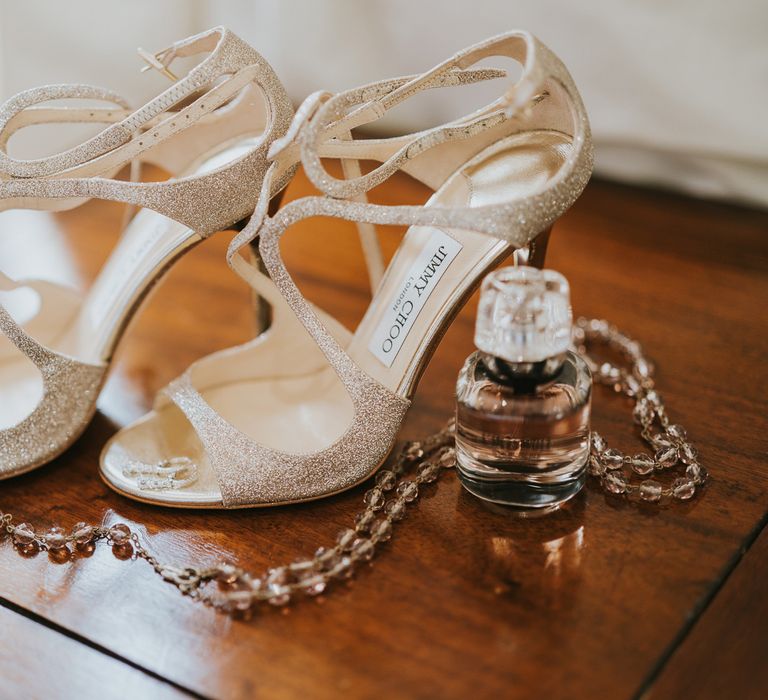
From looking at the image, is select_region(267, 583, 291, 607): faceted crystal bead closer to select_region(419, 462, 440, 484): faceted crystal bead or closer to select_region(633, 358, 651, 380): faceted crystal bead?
select_region(419, 462, 440, 484): faceted crystal bead

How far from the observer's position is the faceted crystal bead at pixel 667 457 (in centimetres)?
73

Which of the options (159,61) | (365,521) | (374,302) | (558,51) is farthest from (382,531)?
(558,51)

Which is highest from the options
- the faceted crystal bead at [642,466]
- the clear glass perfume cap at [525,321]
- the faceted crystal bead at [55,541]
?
the clear glass perfume cap at [525,321]

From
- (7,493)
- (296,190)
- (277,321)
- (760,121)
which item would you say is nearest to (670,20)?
(760,121)

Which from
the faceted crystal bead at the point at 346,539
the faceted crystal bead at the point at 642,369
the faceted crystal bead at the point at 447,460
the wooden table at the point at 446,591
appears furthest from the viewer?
the faceted crystal bead at the point at 642,369

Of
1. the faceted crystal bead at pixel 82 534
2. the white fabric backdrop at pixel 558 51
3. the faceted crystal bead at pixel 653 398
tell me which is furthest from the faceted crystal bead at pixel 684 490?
the white fabric backdrop at pixel 558 51

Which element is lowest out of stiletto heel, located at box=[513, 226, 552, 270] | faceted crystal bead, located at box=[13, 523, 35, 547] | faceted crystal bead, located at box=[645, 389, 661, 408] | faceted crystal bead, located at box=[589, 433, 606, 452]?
faceted crystal bead, located at box=[13, 523, 35, 547]

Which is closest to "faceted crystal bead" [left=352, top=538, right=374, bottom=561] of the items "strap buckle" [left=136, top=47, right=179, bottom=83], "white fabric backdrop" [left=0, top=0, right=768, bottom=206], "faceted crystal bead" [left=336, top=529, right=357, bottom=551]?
"faceted crystal bead" [left=336, top=529, right=357, bottom=551]

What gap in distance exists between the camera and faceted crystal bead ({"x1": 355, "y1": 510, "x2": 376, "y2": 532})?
680mm

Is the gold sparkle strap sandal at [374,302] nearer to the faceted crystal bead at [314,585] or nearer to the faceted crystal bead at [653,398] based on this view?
the faceted crystal bead at [314,585]

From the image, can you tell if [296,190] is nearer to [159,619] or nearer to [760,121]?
[760,121]

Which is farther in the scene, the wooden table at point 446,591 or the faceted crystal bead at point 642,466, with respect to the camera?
the faceted crystal bead at point 642,466

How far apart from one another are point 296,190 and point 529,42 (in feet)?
2.48

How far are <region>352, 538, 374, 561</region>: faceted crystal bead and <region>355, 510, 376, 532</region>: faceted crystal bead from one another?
20 millimetres
